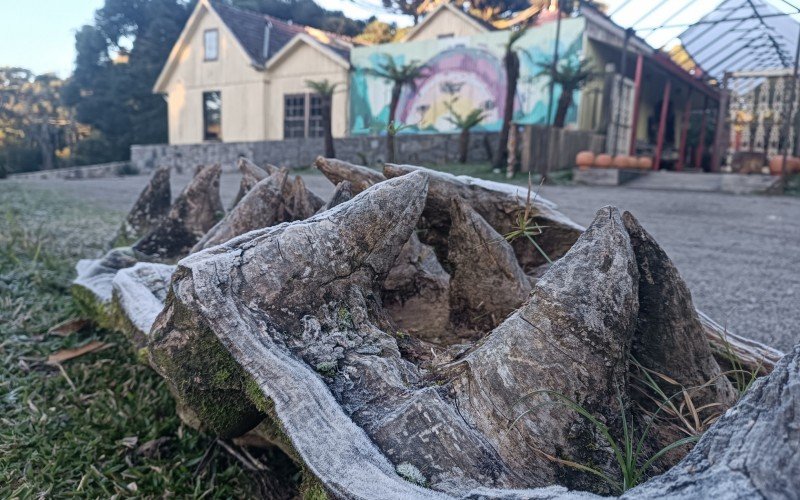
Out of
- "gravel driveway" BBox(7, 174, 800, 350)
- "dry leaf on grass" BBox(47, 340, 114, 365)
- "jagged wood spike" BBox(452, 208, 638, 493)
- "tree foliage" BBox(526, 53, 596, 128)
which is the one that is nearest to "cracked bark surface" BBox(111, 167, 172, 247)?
"dry leaf on grass" BBox(47, 340, 114, 365)

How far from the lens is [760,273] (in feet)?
15.2

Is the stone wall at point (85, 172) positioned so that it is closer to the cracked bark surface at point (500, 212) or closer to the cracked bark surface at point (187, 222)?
the cracked bark surface at point (187, 222)

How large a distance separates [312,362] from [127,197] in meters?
9.46

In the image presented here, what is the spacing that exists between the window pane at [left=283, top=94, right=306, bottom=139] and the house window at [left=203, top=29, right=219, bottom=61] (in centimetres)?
346

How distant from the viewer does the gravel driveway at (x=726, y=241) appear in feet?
11.7

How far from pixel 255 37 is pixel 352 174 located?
848 inches

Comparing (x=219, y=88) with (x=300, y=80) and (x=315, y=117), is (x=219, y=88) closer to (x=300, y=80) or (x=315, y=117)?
(x=300, y=80)

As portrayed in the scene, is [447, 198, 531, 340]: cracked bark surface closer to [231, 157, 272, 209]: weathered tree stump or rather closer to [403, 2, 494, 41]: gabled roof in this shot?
[231, 157, 272, 209]: weathered tree stump

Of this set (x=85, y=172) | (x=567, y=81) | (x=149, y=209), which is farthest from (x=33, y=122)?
(x=149, y=209)

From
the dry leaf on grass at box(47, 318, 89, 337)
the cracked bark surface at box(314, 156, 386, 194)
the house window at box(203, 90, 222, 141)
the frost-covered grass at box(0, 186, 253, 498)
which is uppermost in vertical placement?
the house window at box(203, 90, 222, 141)

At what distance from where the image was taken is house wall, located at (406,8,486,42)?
18781 mm

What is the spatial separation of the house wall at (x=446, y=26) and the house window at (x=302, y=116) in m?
4.19

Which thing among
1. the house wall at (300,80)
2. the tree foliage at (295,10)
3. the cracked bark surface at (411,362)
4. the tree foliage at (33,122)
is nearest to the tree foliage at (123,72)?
the tree foliage at (33,122)

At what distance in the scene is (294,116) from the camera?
20641mm
